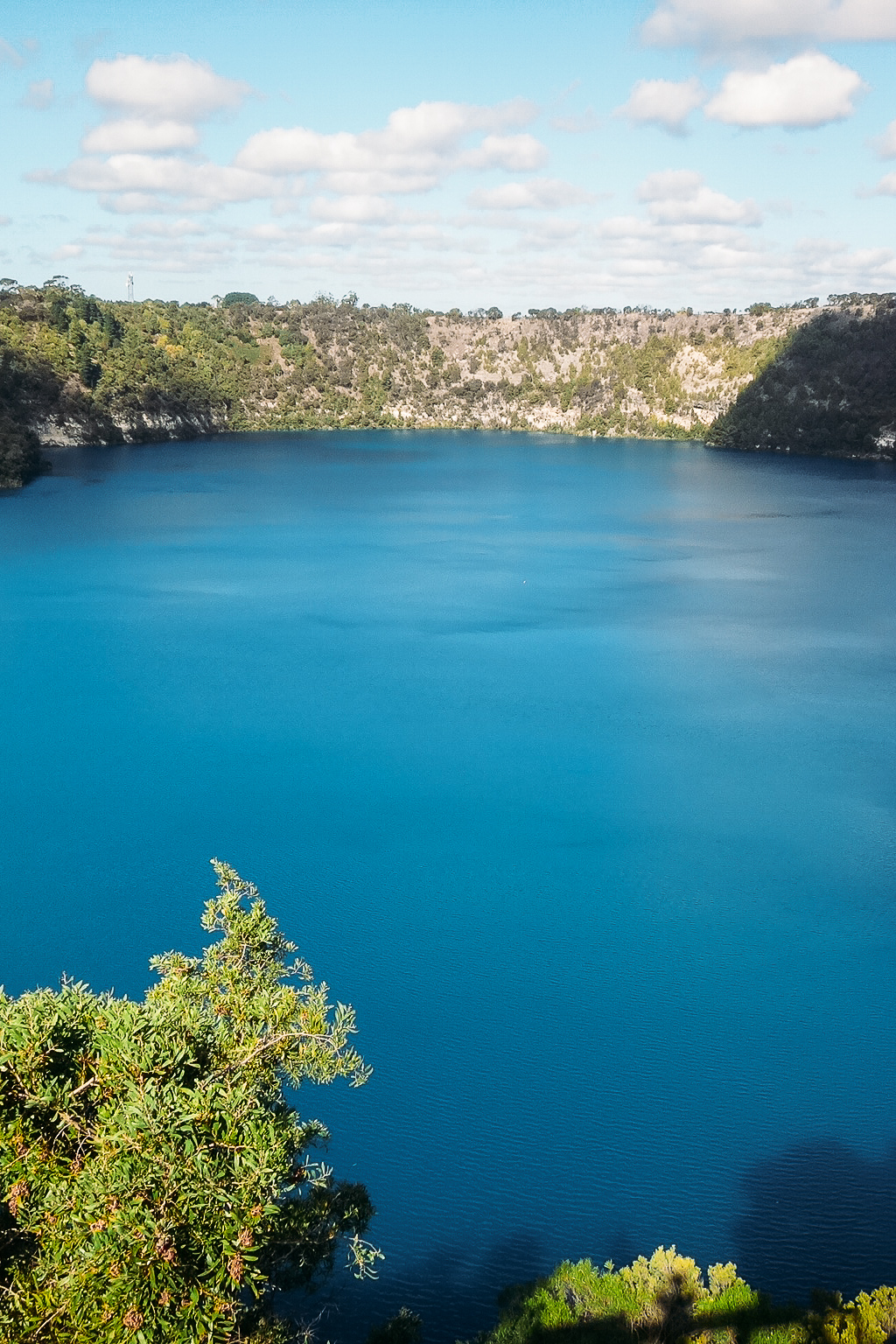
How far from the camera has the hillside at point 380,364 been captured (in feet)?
260

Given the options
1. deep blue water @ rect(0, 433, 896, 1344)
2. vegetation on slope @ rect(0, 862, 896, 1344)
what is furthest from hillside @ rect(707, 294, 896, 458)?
vegetation on slope @ rect(0, 862, 896, 1344)

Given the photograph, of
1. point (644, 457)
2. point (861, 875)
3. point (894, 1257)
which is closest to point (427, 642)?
point (861, 875)

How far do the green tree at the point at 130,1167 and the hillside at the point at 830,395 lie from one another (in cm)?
8016

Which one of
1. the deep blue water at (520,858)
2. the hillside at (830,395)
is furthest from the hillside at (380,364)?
the deep blue water at (520,858)

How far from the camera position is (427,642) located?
29766mm

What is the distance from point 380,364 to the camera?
105688 mm

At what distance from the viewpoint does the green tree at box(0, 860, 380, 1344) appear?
4309mm

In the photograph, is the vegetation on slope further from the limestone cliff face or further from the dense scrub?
the limestone cliff face

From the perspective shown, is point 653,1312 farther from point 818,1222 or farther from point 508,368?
point 508,368

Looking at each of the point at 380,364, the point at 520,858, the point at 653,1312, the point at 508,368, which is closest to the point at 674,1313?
the point at 653,1312

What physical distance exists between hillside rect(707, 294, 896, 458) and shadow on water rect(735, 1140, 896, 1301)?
241 feet

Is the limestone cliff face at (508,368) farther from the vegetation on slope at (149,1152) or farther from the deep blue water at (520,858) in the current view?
the vegetation on slope at (149,1152)

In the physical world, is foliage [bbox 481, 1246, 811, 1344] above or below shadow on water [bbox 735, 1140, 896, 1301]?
above

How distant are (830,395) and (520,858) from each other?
74.6 meters
